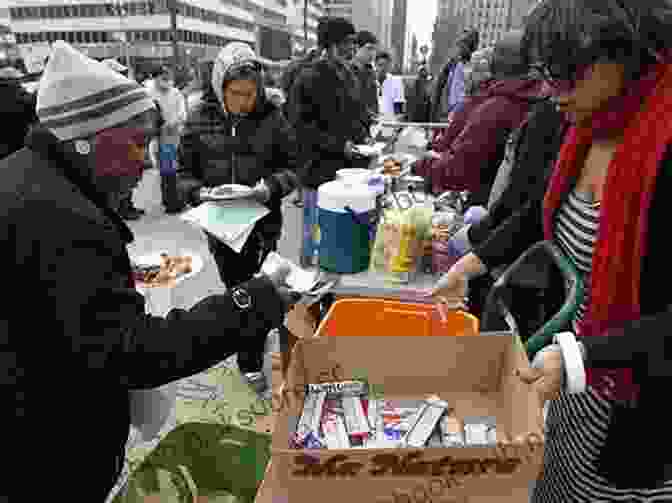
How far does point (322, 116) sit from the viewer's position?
162 inches

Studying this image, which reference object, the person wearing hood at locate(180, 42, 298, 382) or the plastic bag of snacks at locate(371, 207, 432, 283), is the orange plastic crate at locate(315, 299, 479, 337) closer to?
the plastic bag of snacks at locate(371, 207, 432, 283)

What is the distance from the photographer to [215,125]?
2.79m

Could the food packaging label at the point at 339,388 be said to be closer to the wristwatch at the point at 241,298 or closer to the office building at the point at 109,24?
the wristwatch at the point at 241,298

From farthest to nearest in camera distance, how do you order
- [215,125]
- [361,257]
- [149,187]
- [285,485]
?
[149,187], [215,125], [361,257], [285,485]

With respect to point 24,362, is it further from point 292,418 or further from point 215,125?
point 215,125

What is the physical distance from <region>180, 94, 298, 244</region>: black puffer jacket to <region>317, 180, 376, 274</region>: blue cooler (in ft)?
2.52

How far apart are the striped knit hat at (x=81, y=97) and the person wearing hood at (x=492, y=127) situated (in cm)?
176

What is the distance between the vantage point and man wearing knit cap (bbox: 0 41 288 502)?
38.7 inches

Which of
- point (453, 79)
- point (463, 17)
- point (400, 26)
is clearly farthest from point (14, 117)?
point (400, 26)

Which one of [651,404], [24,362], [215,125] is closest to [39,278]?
[24,362]

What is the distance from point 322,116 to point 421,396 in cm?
332

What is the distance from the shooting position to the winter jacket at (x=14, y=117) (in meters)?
2.19

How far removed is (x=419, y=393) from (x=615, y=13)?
0.91 meters

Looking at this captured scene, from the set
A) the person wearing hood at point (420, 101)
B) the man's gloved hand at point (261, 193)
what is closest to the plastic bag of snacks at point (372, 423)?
the man's gloved hand at point (261, 193)
